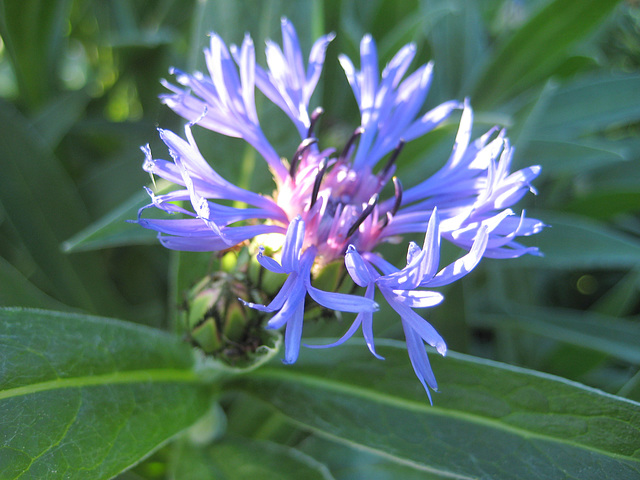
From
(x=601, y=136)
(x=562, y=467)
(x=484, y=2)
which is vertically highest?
(x=484, y=2)

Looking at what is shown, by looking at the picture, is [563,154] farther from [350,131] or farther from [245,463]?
[245,463]

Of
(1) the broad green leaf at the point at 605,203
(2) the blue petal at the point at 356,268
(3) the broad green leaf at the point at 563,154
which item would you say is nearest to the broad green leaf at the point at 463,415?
(2) the blue petal at the point at 356,268

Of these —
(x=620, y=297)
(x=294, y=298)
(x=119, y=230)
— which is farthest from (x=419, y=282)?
(x=620, y=297)

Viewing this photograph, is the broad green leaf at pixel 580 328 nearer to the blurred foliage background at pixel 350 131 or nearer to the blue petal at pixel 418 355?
the blurred foliage background at pixel 350 131

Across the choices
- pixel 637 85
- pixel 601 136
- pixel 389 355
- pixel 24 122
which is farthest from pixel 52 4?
pixel 601 136

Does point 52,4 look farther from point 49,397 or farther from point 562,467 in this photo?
point 562,467

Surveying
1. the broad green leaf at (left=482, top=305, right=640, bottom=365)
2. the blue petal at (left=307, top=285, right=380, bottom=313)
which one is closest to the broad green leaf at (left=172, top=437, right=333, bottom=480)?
the blue petal at (left=307, top=285, right=380, bottom=313)

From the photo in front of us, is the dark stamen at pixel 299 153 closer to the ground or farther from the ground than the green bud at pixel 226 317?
farther from the ground
